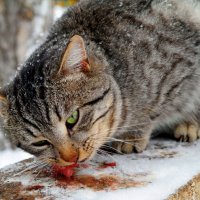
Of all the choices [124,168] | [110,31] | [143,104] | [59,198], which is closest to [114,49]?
[110,31]

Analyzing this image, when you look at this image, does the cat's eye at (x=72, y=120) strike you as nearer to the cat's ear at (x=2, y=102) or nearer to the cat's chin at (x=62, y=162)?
the cat's chin at (x=62, y=162)

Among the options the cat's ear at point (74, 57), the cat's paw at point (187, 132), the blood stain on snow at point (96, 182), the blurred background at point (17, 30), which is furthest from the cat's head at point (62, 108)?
the blurred background at point (17, 30)

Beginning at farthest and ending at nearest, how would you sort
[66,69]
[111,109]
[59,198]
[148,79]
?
1. [148,79]
2. [111,109]
3. [66,69]
4. [59,198]

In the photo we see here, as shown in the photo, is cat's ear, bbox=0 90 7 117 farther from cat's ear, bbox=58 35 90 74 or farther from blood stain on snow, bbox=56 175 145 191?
blood stain on snow, bbox=56 175 145 191

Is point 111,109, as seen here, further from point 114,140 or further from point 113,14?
point 113,14

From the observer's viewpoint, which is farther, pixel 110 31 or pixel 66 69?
pixel 110 31

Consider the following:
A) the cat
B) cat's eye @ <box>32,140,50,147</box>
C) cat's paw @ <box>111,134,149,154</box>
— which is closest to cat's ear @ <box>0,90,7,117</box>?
the cat
